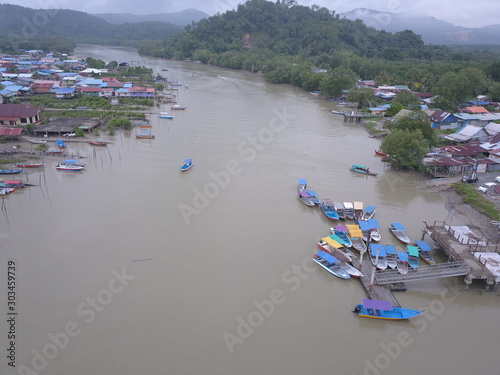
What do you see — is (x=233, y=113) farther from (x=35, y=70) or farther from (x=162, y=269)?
(x=35, y=70)

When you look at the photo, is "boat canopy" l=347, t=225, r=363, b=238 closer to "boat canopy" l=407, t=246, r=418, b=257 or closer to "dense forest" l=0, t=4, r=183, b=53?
"boat canopy" l=407, t=246, r=418, b=257

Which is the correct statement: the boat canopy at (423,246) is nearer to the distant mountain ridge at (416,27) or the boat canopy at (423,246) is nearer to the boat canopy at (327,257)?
the boat canopy at (327,257)

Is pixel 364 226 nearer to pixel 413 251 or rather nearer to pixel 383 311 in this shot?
pixel 413 251

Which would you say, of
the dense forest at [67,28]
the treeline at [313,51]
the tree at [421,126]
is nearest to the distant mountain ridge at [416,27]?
the treeline at [313,51]

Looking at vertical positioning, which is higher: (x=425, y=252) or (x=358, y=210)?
(x=358, y=210)

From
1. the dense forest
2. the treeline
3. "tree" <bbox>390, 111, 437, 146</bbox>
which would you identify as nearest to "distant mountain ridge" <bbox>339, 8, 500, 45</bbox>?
the treeline

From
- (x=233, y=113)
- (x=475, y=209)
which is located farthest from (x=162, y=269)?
(x=233, y=113)

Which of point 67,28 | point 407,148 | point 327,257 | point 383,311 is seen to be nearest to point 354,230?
point 327,257

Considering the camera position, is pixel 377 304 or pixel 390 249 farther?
pixel 390 249

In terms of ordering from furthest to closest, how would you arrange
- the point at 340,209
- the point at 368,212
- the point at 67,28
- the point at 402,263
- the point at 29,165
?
the point at 67,28 < the point at 29,165 < the point at 340,209 < the point at 368,212 < the point at 402,263

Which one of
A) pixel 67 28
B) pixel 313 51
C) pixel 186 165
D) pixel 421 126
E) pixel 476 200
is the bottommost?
pixel 186 165
